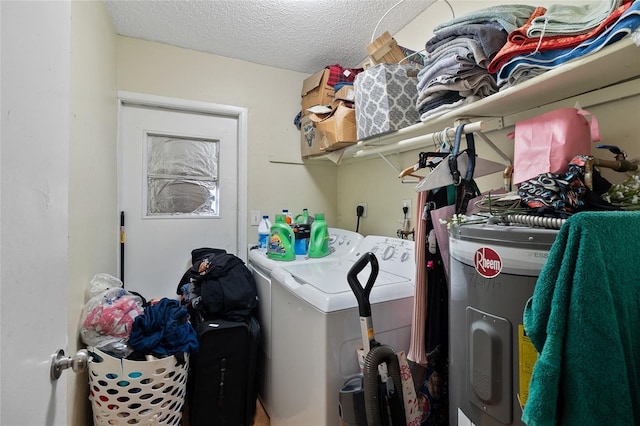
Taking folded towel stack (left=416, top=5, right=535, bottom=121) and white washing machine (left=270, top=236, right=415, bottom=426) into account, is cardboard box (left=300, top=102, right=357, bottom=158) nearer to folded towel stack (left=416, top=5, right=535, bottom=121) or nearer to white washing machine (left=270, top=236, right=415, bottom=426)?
folded towel stack (left=416, top=5, right=535, bottom=121)

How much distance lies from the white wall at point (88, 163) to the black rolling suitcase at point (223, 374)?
510 millimetres

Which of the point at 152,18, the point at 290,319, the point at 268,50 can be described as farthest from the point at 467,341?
the point at 152,18

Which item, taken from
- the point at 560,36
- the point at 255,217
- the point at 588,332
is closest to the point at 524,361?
the point at 588,332

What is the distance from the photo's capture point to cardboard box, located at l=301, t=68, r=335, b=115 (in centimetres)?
215

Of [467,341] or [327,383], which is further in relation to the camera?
[327,383]

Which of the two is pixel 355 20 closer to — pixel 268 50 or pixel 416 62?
pixel 416 62

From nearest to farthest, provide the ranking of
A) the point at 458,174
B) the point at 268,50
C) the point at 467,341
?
the point at 467,341 → the point at 458,174 → the point at 268,50

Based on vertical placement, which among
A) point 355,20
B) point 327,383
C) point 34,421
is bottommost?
point 327,383

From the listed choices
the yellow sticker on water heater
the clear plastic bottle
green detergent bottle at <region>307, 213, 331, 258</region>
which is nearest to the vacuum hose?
the yellow sticker on water heater

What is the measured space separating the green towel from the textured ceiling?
1.55m

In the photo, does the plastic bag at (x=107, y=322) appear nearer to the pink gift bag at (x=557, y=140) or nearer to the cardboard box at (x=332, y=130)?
the cardboard box at (x=332, y=130)

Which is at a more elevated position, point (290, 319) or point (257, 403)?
point (290, 319)

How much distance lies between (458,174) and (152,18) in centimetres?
206

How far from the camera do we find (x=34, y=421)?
0.53 metres
